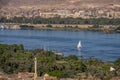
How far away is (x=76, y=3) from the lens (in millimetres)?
45688

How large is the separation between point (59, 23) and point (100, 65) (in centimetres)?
2176

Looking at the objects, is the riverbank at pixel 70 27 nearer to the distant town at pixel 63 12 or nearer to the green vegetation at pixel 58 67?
the distant town at pixel 63 12

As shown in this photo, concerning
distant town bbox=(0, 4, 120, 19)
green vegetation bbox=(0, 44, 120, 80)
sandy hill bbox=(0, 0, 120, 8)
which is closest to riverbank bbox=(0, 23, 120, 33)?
distant town bbox=(0, 4, 120, 19)

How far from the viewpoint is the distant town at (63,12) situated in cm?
4004

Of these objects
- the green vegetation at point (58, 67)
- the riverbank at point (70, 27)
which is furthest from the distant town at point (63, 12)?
the green vegetation at point (58, 67)

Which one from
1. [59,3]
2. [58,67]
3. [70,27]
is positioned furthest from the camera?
[59,3]

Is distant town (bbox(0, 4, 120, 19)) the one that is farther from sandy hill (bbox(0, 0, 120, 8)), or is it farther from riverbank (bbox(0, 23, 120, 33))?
riverbank (bbox(0, 23, 120, 33))

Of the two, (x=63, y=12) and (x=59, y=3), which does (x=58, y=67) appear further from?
(x=59, y=3)

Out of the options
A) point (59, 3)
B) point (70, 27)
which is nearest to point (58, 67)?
point (70, 27)

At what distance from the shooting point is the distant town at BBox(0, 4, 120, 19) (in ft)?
131

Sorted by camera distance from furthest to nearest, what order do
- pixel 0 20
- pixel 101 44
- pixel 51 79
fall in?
pixel 0 20, pixel 101 44, pixel 51 79

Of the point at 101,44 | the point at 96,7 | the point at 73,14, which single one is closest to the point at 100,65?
the point at 101,44

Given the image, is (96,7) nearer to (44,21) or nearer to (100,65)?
(44,21)

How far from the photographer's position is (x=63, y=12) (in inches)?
1642
